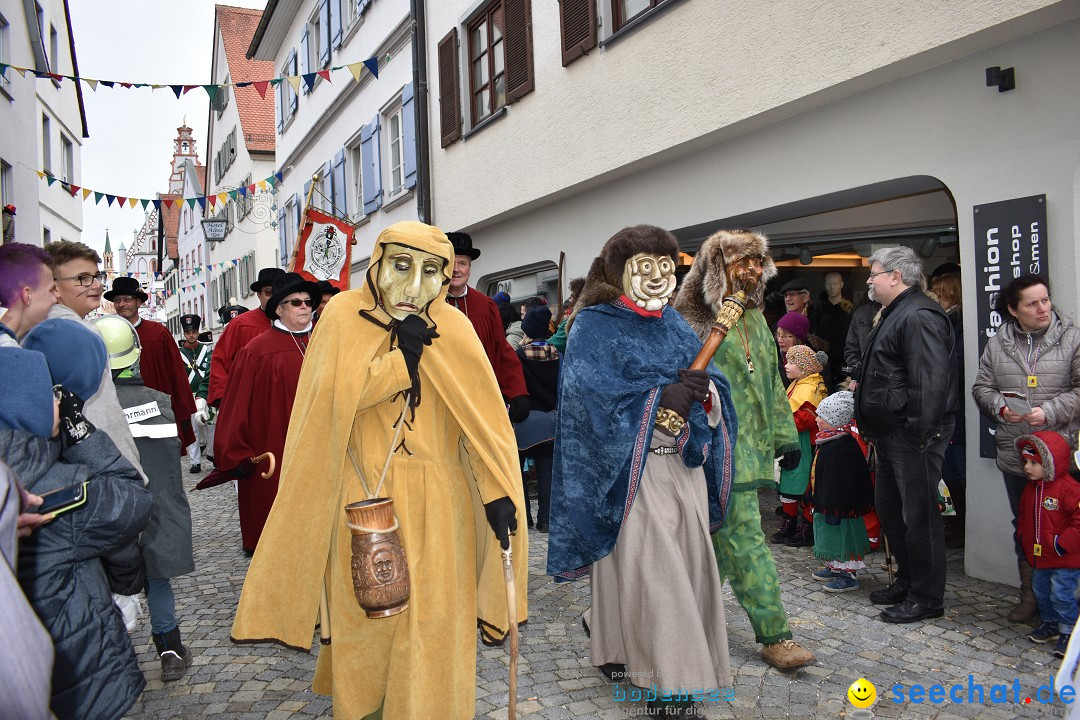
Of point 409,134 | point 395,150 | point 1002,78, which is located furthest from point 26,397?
point 395,150

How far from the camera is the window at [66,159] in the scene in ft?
65.2

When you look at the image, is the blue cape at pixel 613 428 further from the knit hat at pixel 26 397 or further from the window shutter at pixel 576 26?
the window shutter at pixel 576 26

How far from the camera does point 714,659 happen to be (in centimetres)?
341

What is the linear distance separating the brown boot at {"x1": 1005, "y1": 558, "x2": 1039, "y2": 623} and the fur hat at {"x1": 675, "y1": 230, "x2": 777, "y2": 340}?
195 centimetres

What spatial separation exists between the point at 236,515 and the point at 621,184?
16.9ft

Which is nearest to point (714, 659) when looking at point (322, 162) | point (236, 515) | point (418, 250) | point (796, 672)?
point (796, 672)

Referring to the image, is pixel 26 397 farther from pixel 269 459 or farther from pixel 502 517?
pixel 269 459

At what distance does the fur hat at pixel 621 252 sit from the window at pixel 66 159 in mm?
19992

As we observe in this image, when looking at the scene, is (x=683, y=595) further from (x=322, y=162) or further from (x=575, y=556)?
(x=322, y=162)

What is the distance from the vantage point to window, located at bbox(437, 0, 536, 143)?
9.99 meters

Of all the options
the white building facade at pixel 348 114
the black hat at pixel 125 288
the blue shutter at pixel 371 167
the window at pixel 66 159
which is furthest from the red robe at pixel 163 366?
the window at pixel 66 159

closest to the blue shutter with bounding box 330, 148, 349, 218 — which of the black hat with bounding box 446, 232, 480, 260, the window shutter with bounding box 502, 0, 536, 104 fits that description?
the window shutter with bounding box 502, 0, 536, 104

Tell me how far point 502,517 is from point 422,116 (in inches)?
426

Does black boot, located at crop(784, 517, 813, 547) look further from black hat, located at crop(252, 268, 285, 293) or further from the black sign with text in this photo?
black hat, located at crop(252, 268, 285, 293)
